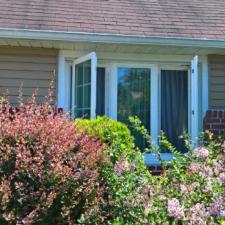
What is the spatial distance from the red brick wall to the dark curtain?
484mm

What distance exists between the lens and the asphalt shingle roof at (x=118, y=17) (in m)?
8.10

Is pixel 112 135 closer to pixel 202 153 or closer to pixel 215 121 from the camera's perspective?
pixel 202 153

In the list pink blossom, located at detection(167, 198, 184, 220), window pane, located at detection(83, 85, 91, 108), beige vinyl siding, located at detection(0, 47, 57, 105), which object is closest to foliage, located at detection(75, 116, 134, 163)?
pink blossom, located at detection(167, 198, 184, 220)

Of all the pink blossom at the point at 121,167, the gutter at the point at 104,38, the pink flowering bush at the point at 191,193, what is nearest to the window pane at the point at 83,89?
the gutter at the point at 104,38

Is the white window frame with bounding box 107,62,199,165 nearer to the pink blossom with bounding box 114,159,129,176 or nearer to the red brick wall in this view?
the red brick wall

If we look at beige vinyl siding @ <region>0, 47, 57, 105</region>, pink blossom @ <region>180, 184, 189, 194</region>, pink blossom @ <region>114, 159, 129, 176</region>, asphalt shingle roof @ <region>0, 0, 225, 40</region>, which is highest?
asphalt shingle roof @ <region>0, 0, 225, 40</region>

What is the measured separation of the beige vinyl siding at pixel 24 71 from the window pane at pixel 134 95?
4.26 feet

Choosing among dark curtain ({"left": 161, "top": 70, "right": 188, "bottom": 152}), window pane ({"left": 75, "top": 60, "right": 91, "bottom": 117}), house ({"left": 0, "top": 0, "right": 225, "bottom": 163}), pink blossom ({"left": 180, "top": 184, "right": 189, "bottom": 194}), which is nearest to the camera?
pink blossom ({"left": 180, "top": 184, "right": 189, "bottom": 194})

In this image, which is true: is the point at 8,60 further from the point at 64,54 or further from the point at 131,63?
the point at 131,63

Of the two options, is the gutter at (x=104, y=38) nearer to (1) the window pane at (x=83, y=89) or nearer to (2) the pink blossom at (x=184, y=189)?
(1) the window pane at (x=83, y=89)

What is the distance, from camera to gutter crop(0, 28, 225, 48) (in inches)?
288

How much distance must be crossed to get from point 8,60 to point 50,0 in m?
1.87

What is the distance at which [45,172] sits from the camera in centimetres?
403

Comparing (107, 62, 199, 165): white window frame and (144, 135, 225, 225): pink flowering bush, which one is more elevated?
(107, 62, 199, 165): white window frame
